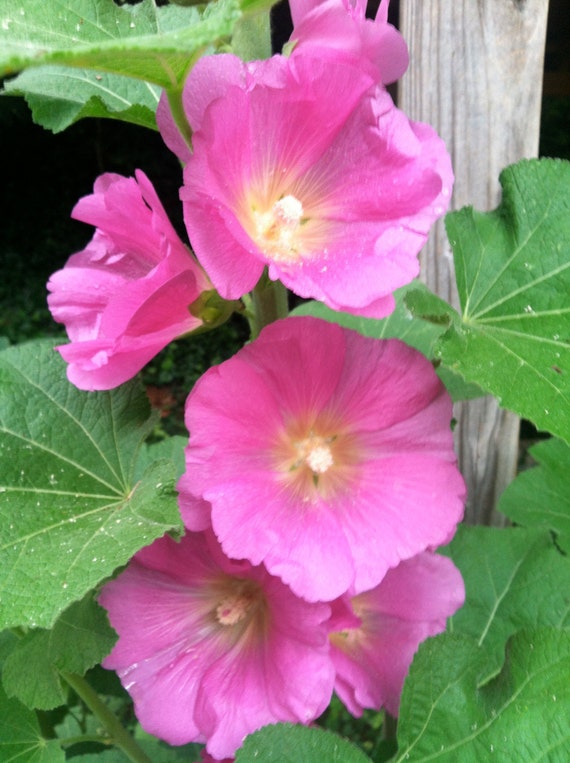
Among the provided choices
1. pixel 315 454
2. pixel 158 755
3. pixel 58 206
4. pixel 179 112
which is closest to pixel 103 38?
pixel 179 112

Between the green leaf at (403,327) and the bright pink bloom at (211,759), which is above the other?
the green leaf at (403,327)

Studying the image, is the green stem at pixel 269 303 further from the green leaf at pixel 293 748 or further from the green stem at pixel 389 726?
the green stem at pixel 389 726

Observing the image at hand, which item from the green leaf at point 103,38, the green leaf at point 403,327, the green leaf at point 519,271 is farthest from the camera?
the green leaf at point 403,327

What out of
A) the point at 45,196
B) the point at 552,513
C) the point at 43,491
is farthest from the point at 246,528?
the point at 45,196

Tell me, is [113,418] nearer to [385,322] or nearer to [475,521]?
[385,322]

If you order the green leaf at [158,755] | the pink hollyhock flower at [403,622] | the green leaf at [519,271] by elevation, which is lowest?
the green leaf at [158,755]

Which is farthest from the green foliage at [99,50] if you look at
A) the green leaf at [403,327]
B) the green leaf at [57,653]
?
the green leaf at [57,653]
